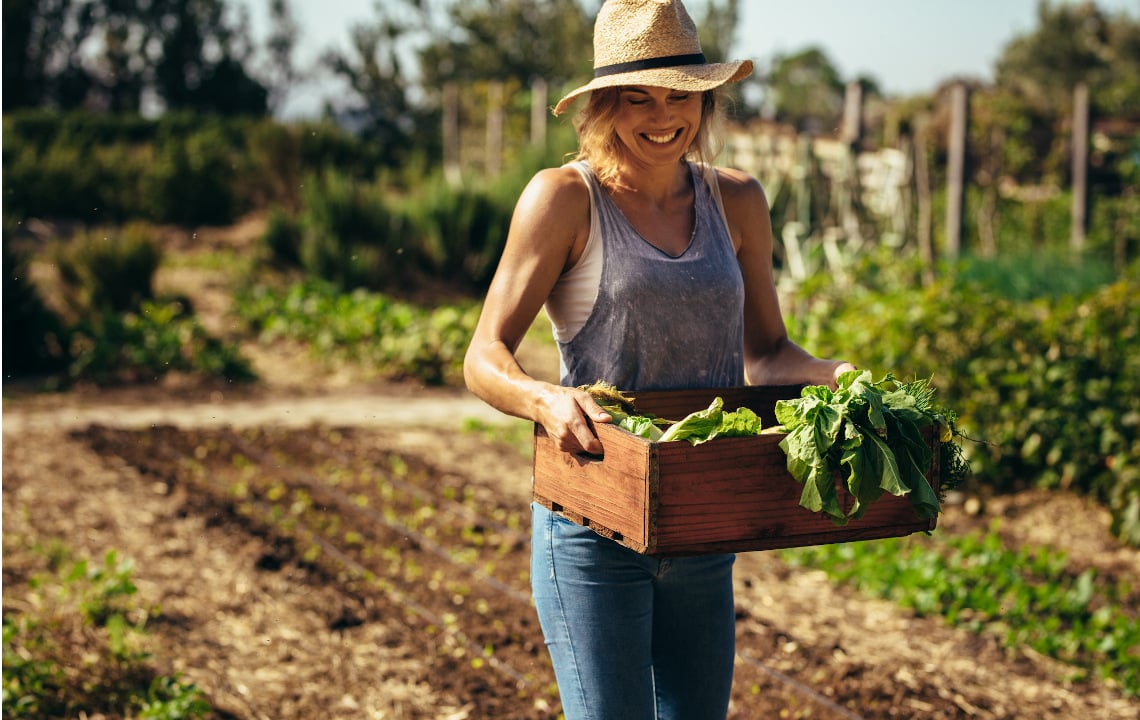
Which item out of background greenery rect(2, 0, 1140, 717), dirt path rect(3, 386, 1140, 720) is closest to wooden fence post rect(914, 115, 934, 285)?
background greenery rect(2, 0, 1140, 717)

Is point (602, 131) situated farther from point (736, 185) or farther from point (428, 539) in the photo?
point (428, 539)

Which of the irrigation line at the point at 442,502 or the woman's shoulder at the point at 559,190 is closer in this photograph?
the woman's shoulder at the point at 559,190

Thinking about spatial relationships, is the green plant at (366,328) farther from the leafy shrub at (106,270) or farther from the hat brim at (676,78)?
the hat brim at (676,78)

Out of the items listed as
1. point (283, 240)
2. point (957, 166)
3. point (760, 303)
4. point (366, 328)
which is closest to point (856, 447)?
point (760, 303)

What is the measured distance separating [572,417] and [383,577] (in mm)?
3262

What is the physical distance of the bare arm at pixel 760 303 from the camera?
2.50 meters

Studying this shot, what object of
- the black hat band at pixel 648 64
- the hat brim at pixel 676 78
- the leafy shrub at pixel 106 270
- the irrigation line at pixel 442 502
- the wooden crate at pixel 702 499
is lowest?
the irrigation line at pixel 442 502

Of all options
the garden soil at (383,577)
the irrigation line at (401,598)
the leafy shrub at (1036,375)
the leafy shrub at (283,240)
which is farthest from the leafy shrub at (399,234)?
the leafy shrub at (1036,375)

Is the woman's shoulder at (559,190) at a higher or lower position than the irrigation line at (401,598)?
higher

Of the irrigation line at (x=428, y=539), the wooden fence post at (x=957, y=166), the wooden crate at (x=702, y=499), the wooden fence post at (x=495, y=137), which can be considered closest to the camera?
the wooden crate at (x=702, y=499)

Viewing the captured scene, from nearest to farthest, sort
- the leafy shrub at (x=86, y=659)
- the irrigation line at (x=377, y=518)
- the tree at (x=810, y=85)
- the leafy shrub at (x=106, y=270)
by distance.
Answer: the leafy shrub at (x=86, y=659) < the irrigation line at (x=377, y=518) < the leafy shrub at (x=106, y=270) < the tree at (x=810, y=85)

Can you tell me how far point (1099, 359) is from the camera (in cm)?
566

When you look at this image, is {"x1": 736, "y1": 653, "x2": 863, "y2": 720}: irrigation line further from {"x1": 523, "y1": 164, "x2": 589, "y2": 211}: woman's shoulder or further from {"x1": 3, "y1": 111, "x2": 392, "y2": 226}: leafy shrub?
{"x1": 3, "y1": 111, "x2": 392, "y2": 226}: leafy shrub

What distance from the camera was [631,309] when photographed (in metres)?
2.27
